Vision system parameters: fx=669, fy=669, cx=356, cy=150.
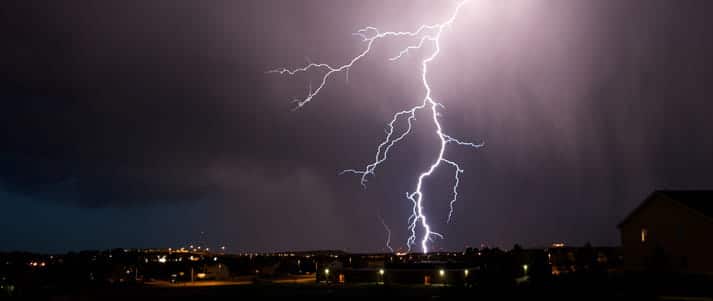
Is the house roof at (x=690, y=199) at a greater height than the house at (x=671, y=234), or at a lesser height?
greater

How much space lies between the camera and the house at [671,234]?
95.1 feet

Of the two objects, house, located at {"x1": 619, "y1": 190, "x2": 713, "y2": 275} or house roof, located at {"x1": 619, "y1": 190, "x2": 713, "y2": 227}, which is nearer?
house, located at {"x1": 619, "y1": 190, "x2": 713, "y2": 275}

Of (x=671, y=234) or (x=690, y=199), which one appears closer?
(x=671, y=234)

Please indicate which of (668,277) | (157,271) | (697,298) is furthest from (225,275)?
(697,298)

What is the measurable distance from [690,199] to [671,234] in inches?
77.3

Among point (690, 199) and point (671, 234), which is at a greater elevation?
point (690, 199)

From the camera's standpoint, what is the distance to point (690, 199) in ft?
102

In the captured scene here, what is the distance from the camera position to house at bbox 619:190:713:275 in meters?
29.0

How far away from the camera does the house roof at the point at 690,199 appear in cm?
2958

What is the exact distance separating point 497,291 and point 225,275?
2991cm

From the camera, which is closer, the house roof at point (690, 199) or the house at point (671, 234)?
the house at point (671, 234)

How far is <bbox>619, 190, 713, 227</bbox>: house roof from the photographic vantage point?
29578 millimetres

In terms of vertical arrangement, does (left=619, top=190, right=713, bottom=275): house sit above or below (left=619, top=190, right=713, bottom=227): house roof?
below

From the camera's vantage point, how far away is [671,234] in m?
30.5
